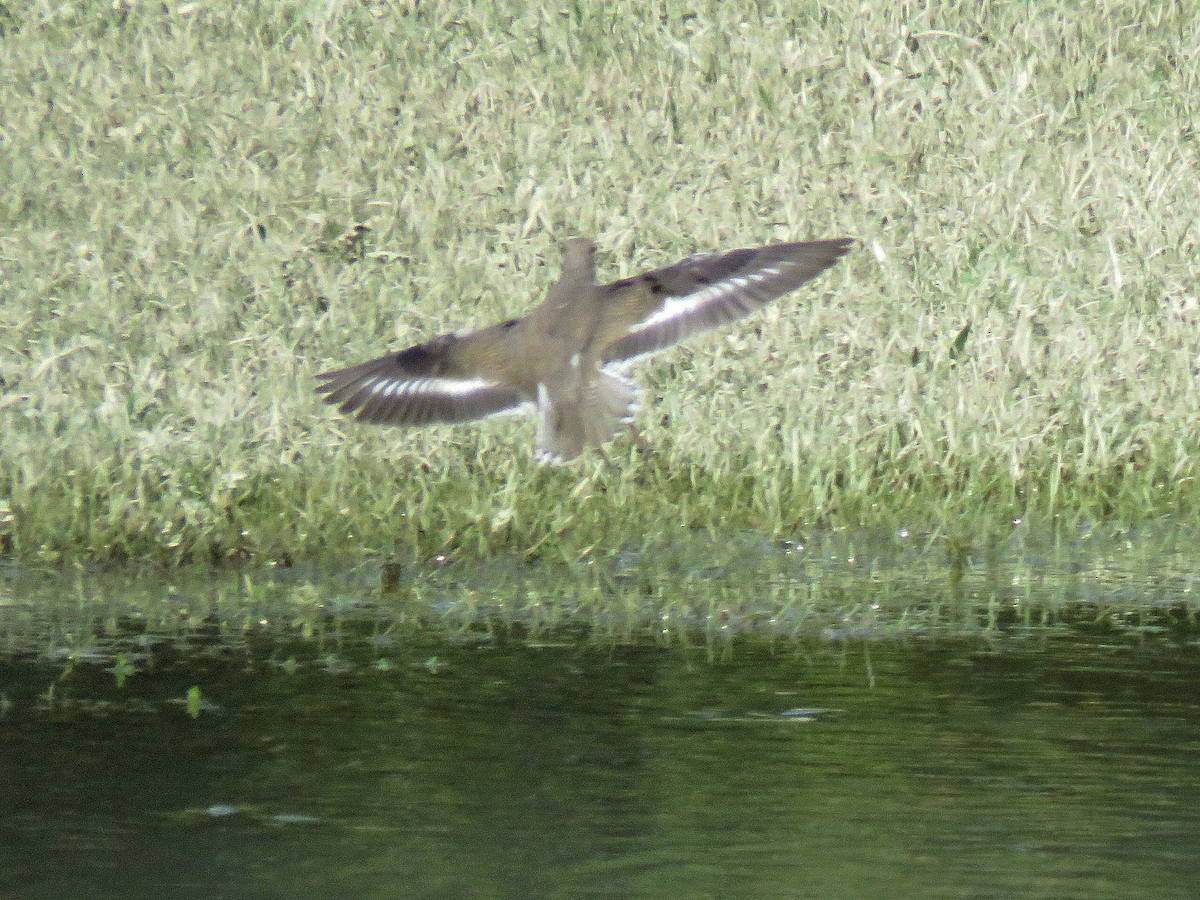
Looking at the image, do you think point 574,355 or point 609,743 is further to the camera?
point 574,355

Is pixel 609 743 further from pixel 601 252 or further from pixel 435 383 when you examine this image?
pixel 601 252

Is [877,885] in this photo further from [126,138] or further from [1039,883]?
[126,138]

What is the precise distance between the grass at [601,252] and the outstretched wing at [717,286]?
2.37ft

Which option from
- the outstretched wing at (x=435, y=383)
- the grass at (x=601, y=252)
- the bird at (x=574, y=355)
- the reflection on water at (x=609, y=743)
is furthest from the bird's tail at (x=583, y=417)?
the reflection on water at (x=609, y=743)

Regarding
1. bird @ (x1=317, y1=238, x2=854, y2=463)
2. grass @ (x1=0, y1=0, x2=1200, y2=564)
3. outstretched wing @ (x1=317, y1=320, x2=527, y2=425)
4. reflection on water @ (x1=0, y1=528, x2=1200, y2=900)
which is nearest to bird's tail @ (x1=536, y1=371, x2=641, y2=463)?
bird @ (x1=317, y1=238, x2=854, y2=463)

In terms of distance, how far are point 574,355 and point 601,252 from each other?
2.97 metres

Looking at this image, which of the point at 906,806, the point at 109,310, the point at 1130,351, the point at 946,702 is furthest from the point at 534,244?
the point at 906,806

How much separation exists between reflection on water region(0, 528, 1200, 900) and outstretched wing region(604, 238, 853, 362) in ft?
2.97

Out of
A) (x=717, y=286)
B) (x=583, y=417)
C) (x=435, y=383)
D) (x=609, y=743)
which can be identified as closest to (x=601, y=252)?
(x=717, y=286)

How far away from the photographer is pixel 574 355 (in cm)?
734

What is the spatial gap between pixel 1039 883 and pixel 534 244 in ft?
22.0

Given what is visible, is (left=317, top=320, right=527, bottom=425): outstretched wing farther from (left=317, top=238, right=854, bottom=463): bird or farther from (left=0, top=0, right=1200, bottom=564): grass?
(left=0, top=0, right=1200, bottom=564): grass

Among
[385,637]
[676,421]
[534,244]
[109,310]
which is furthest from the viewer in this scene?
[534,244]

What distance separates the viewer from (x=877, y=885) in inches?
157
